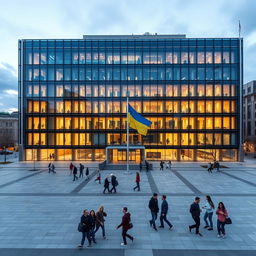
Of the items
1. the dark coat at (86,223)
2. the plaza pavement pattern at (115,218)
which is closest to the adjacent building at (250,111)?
the plaza pavement pattern at (115,218)

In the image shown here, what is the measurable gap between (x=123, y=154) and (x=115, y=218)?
27.1 metres

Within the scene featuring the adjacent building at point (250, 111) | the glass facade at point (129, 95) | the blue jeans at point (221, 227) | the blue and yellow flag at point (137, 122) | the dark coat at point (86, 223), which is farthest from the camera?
the adjacent building at point (250, 111)

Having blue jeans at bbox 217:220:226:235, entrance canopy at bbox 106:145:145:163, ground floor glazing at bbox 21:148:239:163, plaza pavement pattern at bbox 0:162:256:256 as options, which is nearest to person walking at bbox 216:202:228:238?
blue jeans at bbox 217:220:226:235

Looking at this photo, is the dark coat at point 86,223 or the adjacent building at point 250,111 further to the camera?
the adjacent building at point 250,111

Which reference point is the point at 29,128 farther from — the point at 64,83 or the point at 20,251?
the point at 20,251

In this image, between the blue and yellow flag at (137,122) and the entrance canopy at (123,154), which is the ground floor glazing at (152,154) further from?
the blue and yellow flag at (137,122)

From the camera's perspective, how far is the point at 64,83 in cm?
4369

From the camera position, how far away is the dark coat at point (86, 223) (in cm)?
829

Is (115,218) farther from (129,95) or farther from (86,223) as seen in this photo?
(129,95)

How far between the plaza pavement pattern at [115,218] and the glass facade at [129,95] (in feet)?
72.1

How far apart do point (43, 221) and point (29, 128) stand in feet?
122

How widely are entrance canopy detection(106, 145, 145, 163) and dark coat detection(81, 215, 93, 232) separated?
2792 centimetres

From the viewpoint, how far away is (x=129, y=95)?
43562mm

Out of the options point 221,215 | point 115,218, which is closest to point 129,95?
point 115,218
